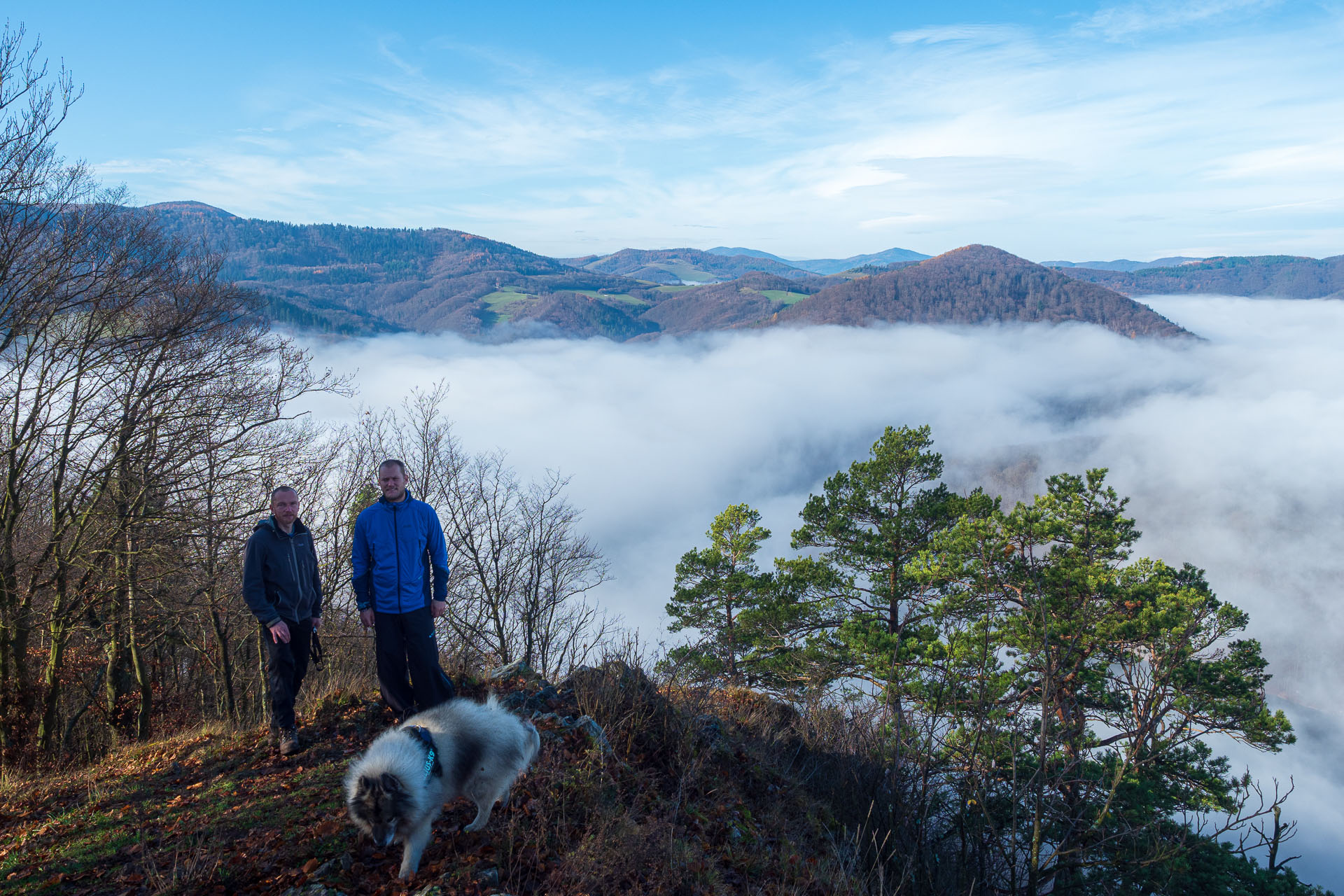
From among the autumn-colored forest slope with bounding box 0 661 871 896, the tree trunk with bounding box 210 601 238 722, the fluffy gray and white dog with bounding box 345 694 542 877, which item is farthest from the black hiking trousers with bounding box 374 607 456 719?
the tree trunk with bounding box 210 601 238 722

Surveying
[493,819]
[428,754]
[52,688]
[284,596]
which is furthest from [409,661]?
[52,688]

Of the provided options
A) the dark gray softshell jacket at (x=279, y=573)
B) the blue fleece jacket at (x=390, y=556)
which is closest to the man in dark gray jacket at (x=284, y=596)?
the dark gray softshell jacket at (x=279, y=573)

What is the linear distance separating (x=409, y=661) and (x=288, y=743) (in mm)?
1072

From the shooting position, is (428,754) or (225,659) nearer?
(428,754)

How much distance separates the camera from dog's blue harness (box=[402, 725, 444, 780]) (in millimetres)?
Answer: 3355

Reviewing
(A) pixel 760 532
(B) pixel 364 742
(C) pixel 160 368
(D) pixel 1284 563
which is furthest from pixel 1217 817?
(D) pixel 1284 563

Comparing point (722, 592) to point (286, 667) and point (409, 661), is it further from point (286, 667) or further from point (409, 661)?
point (286, 667)

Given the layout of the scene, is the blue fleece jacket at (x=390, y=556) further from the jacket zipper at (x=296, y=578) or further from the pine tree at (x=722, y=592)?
the pine tree at (x=722, y=592)

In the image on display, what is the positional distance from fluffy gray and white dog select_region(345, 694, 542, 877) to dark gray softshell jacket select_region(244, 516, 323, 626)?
5.72 ft

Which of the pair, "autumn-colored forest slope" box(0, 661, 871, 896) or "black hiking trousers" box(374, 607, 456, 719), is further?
"black hiking trousers" box(374, 607, 456, 719)

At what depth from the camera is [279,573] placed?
4805 millimetres

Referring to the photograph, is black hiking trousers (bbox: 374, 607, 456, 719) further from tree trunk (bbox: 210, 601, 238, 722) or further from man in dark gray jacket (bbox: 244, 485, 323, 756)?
tree trunk (bbox: 210, 601, 238, 722)

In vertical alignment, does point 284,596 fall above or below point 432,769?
above

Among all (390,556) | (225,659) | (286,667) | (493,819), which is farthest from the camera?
(225,659)
